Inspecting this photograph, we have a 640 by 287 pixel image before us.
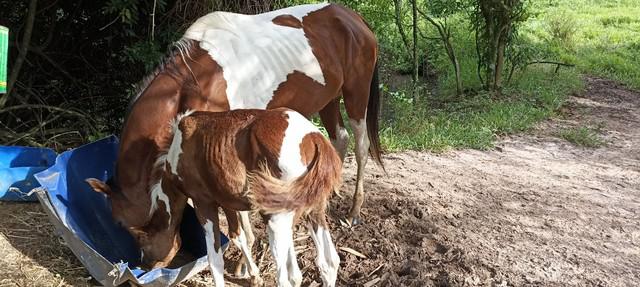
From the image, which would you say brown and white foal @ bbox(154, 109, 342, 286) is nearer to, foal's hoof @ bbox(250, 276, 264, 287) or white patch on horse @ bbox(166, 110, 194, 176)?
white patch on horse @ bbox(166, 110, 194, 176)

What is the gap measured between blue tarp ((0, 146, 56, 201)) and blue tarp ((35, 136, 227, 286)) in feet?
1.49

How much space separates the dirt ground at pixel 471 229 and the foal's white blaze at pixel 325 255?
388 millimetres

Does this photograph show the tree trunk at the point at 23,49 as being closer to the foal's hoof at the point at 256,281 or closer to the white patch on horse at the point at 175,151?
the white patch on horse at the point at 175,151

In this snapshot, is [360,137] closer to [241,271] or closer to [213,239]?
[241,271]

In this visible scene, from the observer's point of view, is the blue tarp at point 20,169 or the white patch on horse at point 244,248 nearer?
the white patch on horse at point 244,248

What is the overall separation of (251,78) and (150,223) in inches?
40.9

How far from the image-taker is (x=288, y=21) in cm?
386

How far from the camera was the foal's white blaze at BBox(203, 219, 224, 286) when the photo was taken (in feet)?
9.36

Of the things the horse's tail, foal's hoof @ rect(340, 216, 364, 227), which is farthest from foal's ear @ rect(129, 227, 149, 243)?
the horse's tail

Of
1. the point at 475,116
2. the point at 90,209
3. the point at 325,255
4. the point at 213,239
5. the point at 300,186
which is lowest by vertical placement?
the point at 475,116

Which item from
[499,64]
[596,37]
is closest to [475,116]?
[499,64]

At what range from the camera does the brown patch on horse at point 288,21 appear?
3.82 meters

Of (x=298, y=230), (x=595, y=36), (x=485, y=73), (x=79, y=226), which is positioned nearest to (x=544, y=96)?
(x=485, y=73)

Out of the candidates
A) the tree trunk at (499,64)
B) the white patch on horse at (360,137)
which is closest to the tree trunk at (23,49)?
the white patch on horse at (360,137)
